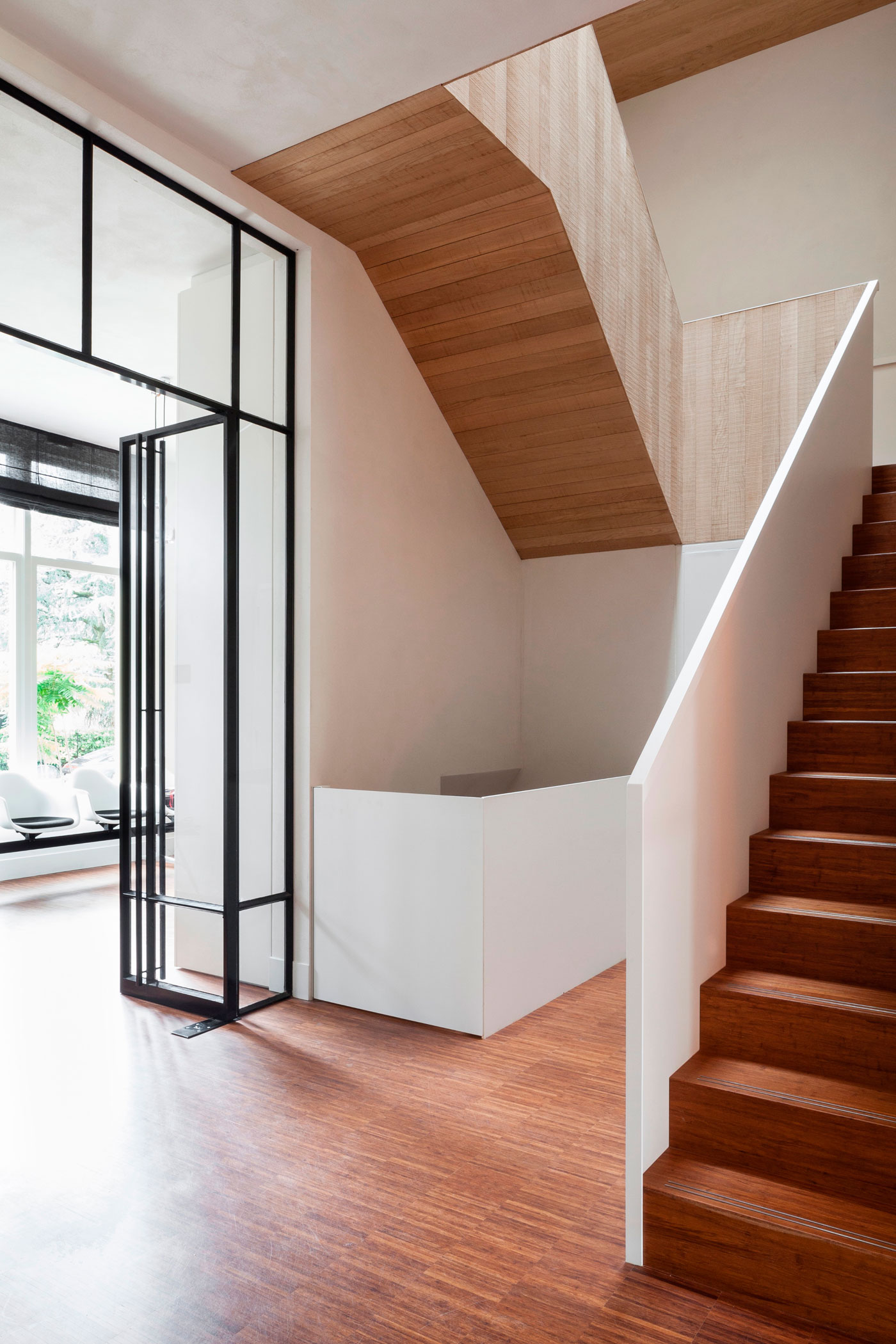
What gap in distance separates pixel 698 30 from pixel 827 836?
705 centimetres

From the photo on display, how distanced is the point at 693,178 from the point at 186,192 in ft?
17.5

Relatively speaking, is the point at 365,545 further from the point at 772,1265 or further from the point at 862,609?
the point at 772,1265

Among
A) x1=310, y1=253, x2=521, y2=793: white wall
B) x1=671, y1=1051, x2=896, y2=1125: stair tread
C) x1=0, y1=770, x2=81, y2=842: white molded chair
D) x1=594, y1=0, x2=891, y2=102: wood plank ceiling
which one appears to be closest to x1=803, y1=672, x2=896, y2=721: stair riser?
x1=671, y1=1051, x2=896, y2=1125: stair tread

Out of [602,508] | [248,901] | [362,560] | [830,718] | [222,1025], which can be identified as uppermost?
[602,508]

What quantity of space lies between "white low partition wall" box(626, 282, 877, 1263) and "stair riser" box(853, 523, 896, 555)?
384mm

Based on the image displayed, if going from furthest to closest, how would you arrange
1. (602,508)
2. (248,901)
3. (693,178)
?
(693,178), (602,508), (248,901)

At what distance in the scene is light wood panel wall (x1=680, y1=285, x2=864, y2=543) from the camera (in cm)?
545

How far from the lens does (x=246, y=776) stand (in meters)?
4.21

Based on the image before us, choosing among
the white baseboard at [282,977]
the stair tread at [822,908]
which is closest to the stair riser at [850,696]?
the stair tread at [822,908]

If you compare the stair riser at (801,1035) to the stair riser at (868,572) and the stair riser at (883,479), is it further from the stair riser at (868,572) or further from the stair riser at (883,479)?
the stair riser at (883,479)

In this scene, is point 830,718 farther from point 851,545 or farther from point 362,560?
point 362,560

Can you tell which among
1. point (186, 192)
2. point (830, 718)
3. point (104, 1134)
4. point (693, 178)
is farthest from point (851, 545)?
point (693, 178)

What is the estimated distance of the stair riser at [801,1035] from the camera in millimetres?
2279

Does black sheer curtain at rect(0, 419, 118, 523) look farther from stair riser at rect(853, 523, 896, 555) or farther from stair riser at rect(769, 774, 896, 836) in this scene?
stair riser at rect(769, 774, 896, 836)
